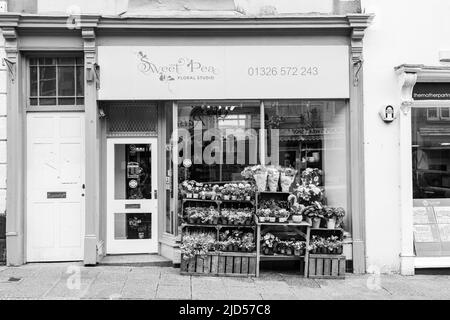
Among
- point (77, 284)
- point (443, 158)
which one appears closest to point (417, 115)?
point (443, 158)

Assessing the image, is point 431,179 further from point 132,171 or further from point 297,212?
point 132,171

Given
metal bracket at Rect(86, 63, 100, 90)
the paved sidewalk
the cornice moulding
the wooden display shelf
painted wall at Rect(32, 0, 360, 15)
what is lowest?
the paved sidewalk

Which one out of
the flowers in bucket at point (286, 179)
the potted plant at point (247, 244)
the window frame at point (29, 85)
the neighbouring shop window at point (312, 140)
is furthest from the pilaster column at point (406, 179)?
the window frame at point (29, 85)

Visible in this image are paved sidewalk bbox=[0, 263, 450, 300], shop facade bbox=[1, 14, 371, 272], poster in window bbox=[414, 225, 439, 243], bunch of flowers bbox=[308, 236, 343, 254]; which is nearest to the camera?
paved sidewalk bbox=[0, 263, 450, 300]

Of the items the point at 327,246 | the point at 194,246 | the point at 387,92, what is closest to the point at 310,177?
the point at 327,246

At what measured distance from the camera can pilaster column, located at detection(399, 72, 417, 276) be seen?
7.77m

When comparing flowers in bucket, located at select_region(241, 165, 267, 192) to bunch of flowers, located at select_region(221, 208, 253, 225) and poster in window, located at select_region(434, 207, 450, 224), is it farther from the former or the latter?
poster in window, located at select_region(434, 207, 450, 224)

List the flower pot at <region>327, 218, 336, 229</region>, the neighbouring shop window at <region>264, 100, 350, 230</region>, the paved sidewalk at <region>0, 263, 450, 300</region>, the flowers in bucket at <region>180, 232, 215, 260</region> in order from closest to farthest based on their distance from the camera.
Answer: the paved sidewalk at <region>0, 263, 450, 300</region> < the flowers in bucket at <region>180, 232, 215, 260</region> < the flower pot at <region>327, 218, 336, 229</region> < the neighbouring shop window at <region>264, 100, 350, 230</region>

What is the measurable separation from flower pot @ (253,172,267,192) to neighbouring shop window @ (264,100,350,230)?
703mm

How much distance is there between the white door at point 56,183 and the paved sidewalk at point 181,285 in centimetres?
44

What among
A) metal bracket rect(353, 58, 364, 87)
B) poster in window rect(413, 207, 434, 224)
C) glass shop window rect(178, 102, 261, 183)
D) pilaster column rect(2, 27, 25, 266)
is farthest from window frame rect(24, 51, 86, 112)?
poster in window rect(413, 207, 434, 224)

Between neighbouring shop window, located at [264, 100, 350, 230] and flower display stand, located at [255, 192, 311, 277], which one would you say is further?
neighbouring shop window, located at [264, 100, 350, 230]

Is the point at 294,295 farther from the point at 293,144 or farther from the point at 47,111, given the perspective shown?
the point at 47,111

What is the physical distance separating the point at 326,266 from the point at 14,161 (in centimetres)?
519
